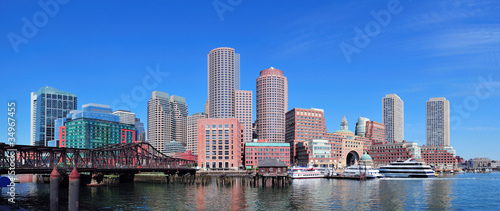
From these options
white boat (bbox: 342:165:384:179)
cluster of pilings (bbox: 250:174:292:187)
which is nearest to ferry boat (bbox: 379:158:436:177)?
white boat (bbox: 342:165:384:179)

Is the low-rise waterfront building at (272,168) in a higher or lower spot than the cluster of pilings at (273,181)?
higher

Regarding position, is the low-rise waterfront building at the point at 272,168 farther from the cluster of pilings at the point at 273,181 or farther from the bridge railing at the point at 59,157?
the bridge railing at the point at 59,157

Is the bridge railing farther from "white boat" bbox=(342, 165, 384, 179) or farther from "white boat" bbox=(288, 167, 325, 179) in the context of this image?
"white boat" bbox=(342, 165, 384, 179)

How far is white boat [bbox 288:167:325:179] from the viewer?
584 feet

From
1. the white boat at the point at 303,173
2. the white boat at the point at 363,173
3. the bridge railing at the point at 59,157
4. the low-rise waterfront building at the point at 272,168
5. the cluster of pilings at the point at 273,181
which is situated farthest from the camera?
the white boat at the point at 303,173

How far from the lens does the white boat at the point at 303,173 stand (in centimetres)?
17802

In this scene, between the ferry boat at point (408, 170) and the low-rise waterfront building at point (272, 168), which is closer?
the low-rise waterfront building at point (272, 168)

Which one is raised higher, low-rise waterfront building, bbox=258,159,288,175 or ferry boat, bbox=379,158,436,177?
low-rise waterfront building, bbox=258,159,288,175

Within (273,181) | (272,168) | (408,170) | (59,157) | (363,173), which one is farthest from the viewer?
(408,170)

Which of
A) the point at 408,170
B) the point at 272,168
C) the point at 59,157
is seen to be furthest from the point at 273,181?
the point at 408,170

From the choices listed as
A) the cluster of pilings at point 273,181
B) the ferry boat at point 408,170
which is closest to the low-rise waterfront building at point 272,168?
the cluster of pilings at point 273,181

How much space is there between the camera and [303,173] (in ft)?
592

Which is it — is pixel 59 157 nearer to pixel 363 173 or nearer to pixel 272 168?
pixel 272 168

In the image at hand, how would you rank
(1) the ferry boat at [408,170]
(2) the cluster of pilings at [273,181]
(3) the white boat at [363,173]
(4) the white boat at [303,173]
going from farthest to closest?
1. (1) the ferry boat at [408,170]
2. (4) the white boat at [303,173]
3. (3) the white boat at [363,173]
4. (2) the cluster of pilings at [273,181]
